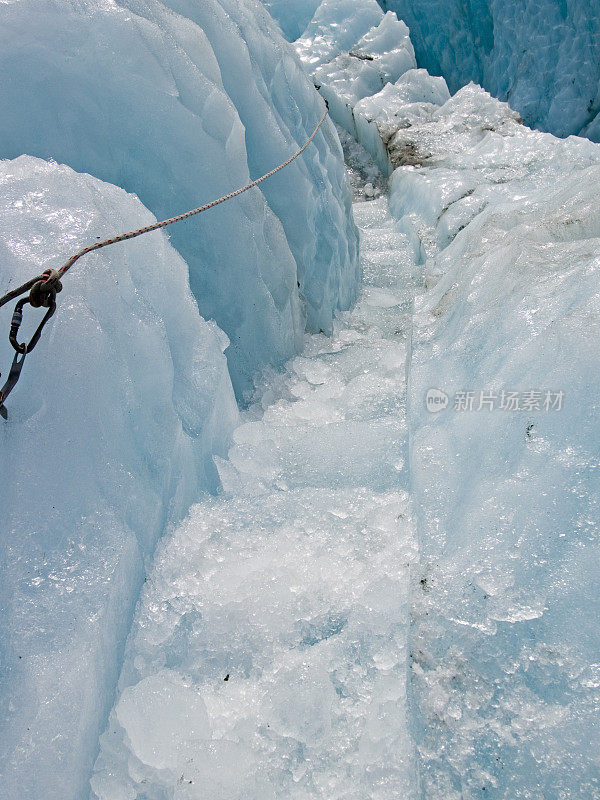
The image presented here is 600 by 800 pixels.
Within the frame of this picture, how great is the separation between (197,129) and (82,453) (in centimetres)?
165

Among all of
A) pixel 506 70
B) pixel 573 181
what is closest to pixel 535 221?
pixel 573 181

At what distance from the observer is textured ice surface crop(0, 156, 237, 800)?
125 cm

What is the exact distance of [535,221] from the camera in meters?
3.06

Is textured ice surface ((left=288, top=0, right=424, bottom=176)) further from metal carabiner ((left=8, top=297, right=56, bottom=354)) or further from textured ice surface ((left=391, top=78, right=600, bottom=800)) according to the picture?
metal carabiner ((left=8, top=297, right=56, bottom=354))

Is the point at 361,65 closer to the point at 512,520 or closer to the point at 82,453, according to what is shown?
the point at 512,520

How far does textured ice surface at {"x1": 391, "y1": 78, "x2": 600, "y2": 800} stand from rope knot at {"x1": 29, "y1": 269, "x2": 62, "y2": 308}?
1.27m

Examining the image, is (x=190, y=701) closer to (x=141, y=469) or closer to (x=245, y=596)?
(x=245, y=596)

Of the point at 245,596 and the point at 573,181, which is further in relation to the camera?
the point at 573,181

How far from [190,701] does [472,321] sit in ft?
6.09

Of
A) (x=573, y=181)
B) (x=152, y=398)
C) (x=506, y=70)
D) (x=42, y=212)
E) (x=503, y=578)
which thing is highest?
(x=42, y=212)

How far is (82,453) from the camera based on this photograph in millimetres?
1521

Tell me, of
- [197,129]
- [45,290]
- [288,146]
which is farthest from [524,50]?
[45,290]

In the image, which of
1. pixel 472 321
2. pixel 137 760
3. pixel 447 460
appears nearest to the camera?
pixel 137 760

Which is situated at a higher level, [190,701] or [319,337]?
[190,701]
